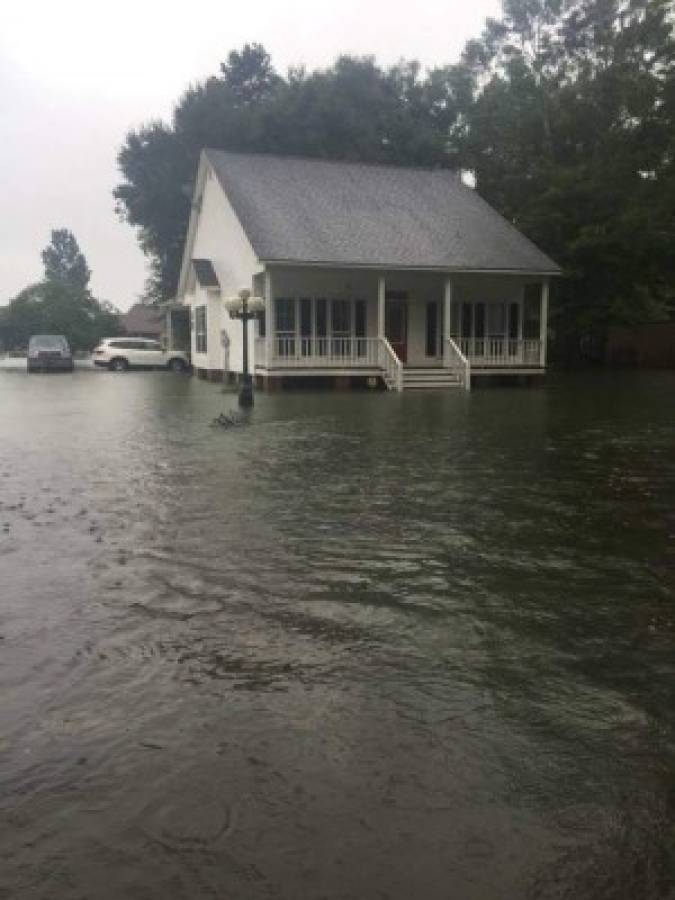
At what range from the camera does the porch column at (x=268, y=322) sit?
24672mm

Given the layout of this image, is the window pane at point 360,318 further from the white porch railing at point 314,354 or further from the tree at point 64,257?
the tree at point 64,257

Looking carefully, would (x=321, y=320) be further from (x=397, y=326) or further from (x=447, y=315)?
(x=447, y=315)

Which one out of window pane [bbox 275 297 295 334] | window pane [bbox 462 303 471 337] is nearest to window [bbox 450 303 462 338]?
window pane [bbox 462 303 471 337]

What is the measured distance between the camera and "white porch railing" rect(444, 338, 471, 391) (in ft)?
83.1

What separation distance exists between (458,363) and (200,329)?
11912 mm

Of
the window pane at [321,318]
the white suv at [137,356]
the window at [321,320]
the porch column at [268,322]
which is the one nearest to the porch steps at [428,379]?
the window at [321,320]

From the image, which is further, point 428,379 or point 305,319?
point 305,319

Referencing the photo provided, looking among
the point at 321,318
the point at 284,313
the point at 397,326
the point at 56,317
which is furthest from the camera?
the point at 56,317

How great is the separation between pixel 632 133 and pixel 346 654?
3438cm

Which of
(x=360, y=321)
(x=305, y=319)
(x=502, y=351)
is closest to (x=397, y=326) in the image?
(x=360, y=321)

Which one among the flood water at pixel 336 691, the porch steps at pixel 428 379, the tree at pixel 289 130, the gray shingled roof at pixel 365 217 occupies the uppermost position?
the tree at pixel 289 130

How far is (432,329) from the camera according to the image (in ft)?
95.4

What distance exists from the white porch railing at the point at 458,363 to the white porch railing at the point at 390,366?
1.82 metres

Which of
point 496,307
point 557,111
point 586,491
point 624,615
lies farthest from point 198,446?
point 557,111
